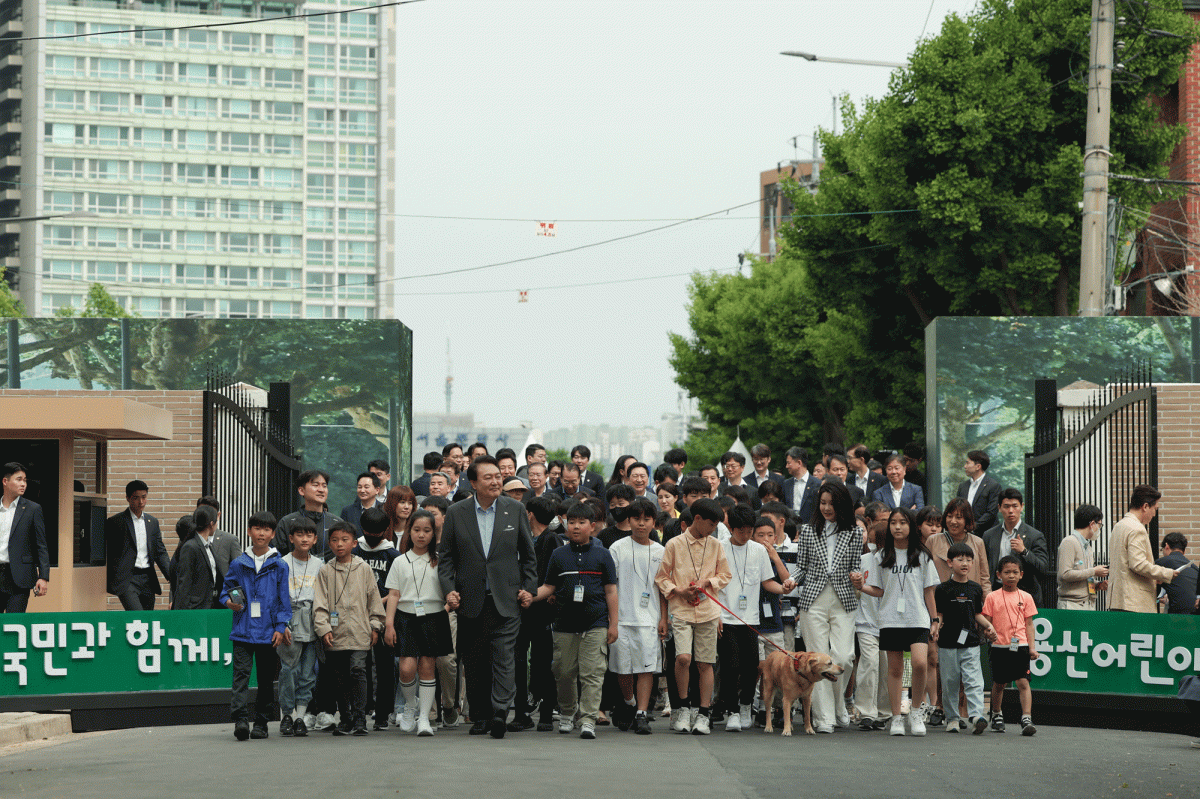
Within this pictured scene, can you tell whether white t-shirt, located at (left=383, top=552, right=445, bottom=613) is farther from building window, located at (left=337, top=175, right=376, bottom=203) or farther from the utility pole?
building window, located at (left=337, top=175, right=376, bottom=203)

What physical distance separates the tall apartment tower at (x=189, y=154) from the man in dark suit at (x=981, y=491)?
8537cm

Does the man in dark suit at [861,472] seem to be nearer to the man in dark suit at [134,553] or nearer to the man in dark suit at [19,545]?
the man in dark suit at [134,553]

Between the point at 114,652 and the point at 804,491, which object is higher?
the point at 804,491

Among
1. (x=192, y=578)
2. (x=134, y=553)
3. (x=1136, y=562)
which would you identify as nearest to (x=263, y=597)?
(x=192, y=578)

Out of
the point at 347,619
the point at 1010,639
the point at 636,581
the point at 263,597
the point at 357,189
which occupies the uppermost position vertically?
the point at 357,189

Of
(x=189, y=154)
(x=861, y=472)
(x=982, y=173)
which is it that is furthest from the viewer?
(x=189, y=154)

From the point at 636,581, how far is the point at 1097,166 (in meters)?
10.9

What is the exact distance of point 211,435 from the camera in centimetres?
1449

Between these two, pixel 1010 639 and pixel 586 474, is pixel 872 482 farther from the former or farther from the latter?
pixel 1010 639

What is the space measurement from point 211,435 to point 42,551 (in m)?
2.10

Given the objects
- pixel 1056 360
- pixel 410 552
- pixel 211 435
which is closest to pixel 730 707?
pixel 410 552

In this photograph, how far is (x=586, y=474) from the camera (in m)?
16.8

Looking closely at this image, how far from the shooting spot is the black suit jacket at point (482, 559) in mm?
11367

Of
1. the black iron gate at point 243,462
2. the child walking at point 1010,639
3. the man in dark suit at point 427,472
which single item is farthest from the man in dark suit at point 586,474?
the child walking at point 1010,639
